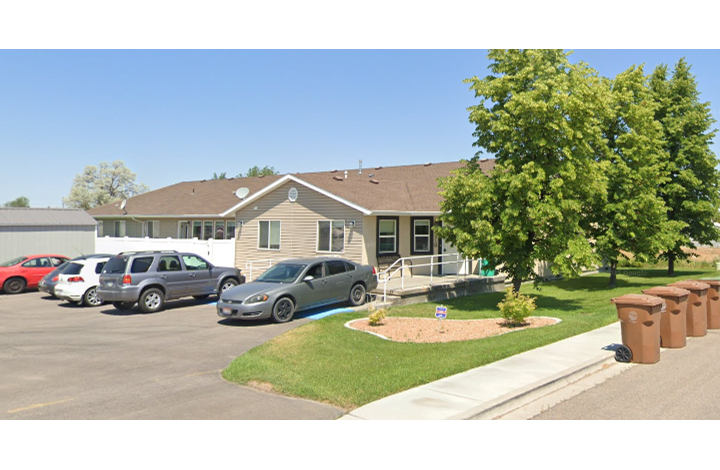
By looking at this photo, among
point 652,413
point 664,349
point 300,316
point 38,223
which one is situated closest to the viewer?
point 652,413

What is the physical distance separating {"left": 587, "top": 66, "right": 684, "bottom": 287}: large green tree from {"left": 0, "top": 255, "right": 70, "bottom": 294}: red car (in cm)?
2160

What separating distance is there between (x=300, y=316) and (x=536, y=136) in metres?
8.23

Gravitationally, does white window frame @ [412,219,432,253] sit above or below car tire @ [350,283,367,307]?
above

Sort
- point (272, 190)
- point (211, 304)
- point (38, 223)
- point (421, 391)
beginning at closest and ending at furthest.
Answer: point (421, 391)
point (211, 304)
point (272, 190)
point (38, 223)

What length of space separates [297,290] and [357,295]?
2617 mm

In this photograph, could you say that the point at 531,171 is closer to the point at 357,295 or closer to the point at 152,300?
the point at 357,295

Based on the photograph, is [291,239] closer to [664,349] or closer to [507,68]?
[507,68]

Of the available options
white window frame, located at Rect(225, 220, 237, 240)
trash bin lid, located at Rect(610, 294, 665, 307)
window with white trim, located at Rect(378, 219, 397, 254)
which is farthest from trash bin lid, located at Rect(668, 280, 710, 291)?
white window frame, located at Rect(225, 220, 237, 240)

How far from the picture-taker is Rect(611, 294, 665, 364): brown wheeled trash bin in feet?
31.4

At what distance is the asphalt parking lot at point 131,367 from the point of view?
714 cm

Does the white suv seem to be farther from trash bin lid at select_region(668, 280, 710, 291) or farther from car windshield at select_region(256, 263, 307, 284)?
trash bin lid at select_region(668, 280, 710, 291)

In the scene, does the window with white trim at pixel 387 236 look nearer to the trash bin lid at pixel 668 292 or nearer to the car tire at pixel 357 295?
the car tire at pixel 357 295

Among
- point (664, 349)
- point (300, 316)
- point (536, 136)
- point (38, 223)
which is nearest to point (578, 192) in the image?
point (536, 136)

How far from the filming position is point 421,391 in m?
7.70
